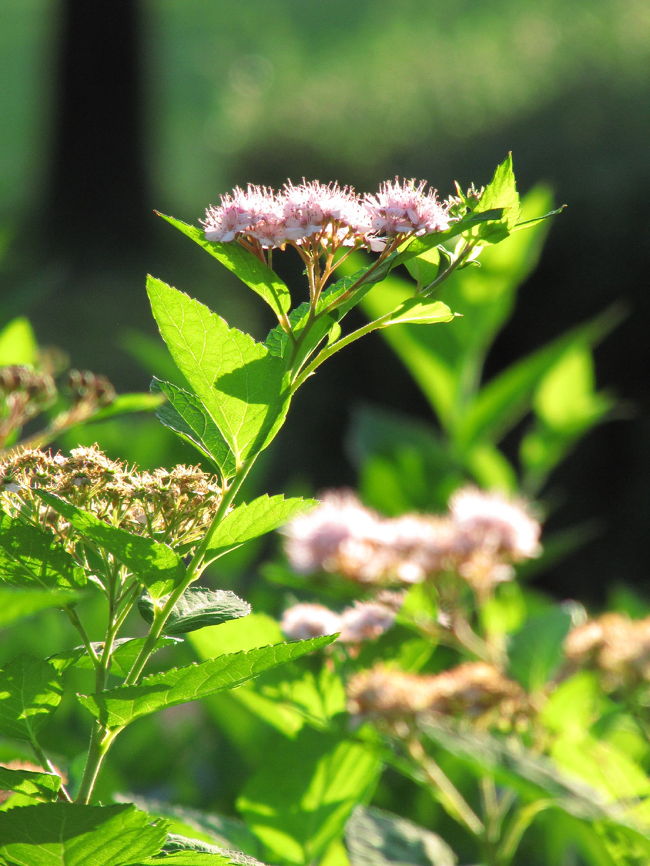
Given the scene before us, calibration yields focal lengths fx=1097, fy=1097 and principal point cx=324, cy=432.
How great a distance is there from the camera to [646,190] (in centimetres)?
448

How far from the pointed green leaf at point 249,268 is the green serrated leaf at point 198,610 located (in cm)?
20

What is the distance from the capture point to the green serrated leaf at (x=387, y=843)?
4.03 ft

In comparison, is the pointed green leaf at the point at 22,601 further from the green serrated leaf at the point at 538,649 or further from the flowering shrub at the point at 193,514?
the green serrated leaf at the point at 538,649

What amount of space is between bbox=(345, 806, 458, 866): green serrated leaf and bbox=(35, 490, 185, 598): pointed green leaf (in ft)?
2.14

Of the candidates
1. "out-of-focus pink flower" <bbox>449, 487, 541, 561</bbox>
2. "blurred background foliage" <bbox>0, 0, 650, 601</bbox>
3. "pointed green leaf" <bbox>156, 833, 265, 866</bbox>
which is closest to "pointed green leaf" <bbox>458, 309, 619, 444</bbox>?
"out-of-focus pink flower" <bbox>449, 487, 541, 561</bbox>

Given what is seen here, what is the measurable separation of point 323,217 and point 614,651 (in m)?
0.98

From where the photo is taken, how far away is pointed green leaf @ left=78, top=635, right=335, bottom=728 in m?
0.66

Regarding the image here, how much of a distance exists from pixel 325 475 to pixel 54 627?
7.81 feet

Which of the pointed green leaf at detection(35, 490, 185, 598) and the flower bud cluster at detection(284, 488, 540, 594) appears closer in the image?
the pointed green leaf at detection(35, 490, 185, 598)

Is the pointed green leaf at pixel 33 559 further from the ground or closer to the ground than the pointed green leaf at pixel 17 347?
closer to the ground

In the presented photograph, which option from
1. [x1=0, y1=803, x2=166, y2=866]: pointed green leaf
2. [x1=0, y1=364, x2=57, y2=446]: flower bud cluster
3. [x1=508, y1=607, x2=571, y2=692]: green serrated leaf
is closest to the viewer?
[x1=0, y1=803, x2=166, y2=866]: pointed green leaf

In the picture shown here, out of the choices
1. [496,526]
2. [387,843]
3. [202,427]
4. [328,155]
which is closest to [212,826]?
[387,843]

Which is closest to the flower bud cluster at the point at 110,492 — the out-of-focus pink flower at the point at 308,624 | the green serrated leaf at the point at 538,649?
the out-of-focus pink flower at the point at 308,624

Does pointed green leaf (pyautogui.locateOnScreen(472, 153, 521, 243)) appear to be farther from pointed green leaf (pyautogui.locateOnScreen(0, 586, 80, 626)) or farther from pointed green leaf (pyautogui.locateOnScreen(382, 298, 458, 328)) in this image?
pointed green leaf (pyautogui.locateOnScreen(0, 586, 80, 626))
